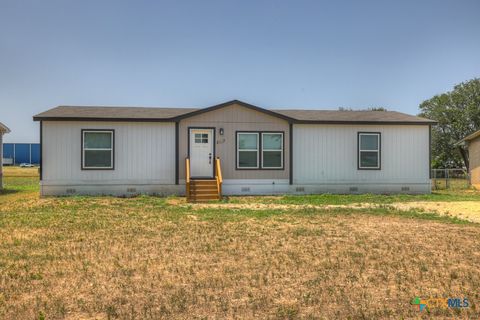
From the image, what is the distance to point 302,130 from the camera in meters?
18.2

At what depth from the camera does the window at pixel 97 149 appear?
16.9 metres

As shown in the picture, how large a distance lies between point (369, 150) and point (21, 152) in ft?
228

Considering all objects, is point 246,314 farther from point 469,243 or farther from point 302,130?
point 302,130

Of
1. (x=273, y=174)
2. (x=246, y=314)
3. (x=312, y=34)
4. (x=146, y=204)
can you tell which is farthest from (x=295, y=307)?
(x=312, y=34)

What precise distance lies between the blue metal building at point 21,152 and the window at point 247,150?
65218 millimetres

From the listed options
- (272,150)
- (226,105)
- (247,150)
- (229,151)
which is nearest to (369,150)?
(272,150)

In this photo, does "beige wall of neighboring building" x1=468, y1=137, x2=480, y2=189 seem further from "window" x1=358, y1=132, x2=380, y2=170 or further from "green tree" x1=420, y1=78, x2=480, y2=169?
"green tree" x1=420, y1=78, x2=480, y2=169

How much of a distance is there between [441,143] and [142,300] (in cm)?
4131

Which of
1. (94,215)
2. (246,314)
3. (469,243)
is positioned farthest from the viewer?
(94,215)

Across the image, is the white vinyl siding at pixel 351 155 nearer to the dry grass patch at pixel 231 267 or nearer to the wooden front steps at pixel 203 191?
the wooden front steps at pixel 203 191

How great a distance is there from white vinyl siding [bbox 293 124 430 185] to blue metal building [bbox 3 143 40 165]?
6630 cm

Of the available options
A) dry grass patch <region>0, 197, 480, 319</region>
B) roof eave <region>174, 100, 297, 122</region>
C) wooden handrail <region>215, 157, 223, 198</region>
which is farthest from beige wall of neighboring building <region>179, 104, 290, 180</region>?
dry grass patch <region>0, 197, 480, 319</region>

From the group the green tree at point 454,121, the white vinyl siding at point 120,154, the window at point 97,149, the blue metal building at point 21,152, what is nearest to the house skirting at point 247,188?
the white vinyl siding at point 120,154

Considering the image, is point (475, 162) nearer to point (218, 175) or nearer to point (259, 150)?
point (259, 150)
